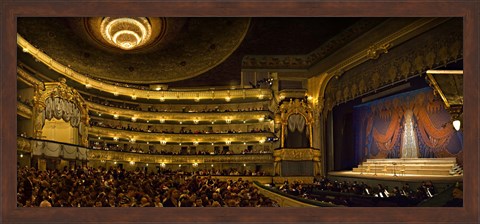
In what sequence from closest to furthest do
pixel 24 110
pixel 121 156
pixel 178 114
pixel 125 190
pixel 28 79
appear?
pixel 24 110 < pixel 125 190 < pixel 28 79 < pixel 121 156 < pixel 178 114

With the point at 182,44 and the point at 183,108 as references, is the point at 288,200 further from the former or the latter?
the point at 182,44

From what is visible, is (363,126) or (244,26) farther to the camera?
(363,126)

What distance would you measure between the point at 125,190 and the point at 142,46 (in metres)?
5.10

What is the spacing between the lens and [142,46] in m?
13.4

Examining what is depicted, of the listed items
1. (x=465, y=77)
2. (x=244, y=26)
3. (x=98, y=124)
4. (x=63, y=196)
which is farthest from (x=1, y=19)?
(x=465, y=77)

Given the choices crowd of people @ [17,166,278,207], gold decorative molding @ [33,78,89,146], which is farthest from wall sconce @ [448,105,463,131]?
gold decorative molding @ [33,78,89,146]

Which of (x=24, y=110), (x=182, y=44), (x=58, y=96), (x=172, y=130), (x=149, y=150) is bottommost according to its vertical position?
(x=149, y=150)

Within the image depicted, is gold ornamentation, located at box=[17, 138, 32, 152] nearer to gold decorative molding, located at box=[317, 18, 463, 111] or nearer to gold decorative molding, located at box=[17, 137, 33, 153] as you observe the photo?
gold decorative molding, located at box=[17, 137, 33, 153]

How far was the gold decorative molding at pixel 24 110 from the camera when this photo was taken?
28.4 ft

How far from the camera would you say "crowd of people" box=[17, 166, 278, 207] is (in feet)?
27.4

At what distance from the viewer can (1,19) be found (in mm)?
6770

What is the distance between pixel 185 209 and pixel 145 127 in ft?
23.7

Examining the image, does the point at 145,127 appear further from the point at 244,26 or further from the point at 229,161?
the point at 244,26

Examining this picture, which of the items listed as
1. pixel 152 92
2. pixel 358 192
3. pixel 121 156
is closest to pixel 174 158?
pixel 121 156
